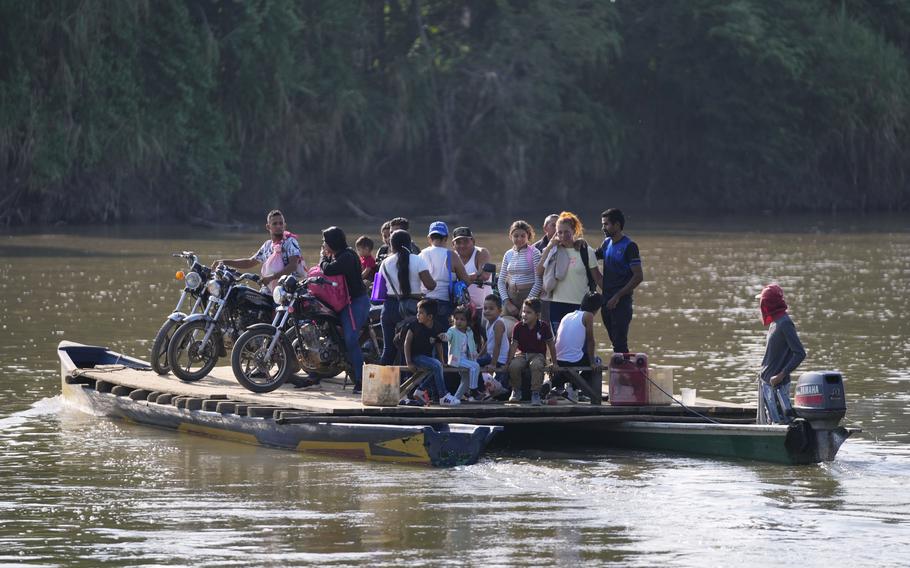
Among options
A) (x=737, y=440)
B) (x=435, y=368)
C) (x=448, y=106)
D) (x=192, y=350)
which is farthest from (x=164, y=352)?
(x=448, y=106)

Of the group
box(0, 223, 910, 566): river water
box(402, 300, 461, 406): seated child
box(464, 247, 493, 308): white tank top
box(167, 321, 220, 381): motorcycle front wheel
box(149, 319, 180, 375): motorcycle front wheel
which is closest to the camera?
box(0, 223, 910, 566): river water

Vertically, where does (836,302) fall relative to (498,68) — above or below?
below

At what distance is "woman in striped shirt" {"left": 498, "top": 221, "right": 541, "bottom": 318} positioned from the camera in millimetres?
14906

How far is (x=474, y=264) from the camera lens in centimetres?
1524

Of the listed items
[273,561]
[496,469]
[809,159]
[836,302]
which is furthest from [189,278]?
[809,159]

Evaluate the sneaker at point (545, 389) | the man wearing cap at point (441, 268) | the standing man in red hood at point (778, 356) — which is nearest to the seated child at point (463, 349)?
the man wearing cap at point (441, 268)

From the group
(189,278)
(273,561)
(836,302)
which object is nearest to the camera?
(273,561)

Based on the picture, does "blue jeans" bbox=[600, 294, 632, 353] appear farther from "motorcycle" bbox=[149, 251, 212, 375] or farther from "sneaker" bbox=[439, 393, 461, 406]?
"motorcycle" bbox=[149, 251, 212, 375]

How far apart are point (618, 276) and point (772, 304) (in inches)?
68.6

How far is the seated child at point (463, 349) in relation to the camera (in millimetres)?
14000

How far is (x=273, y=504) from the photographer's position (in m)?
11.9

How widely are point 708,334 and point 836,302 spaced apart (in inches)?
208

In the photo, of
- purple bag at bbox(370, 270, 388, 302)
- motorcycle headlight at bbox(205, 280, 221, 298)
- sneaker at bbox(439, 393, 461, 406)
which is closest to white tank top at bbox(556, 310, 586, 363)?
sneaker at bbox(439, 393, 461, 406)

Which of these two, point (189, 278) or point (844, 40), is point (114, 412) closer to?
point (189, 278)
